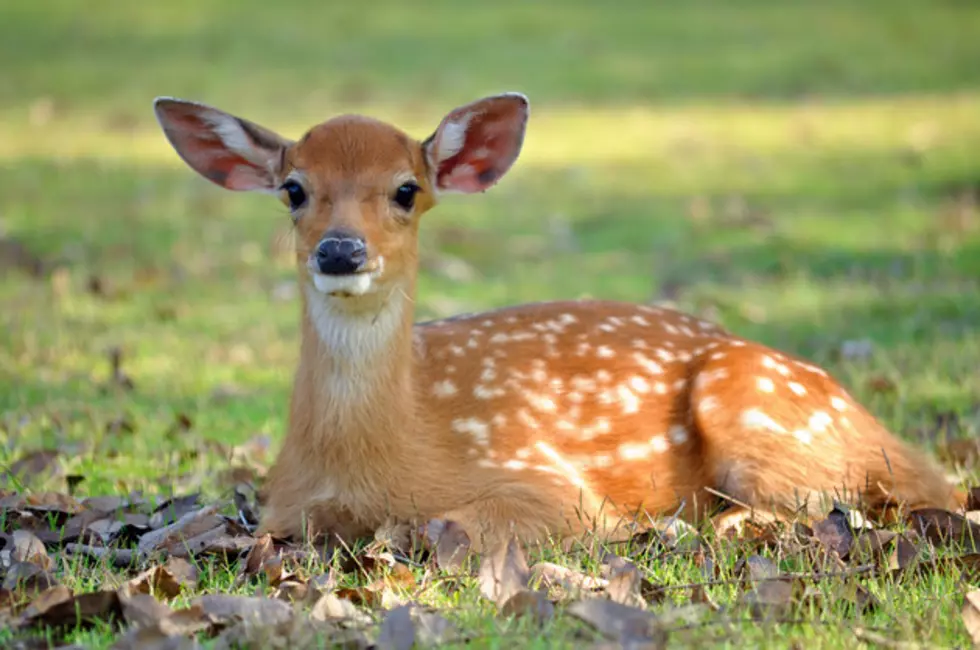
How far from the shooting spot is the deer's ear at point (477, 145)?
184 inches

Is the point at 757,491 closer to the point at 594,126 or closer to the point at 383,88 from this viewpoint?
the point at 594,126

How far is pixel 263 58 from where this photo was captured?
62.0ft

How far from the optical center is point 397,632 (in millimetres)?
3289

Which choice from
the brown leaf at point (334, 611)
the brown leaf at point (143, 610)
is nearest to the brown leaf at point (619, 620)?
the brown leaf at point (334, 611)

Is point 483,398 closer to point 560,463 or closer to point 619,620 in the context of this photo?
point 560,463

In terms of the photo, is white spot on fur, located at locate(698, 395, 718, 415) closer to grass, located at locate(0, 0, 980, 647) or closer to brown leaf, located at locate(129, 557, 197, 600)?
grass, located at locate(0, 0, 980, 647)

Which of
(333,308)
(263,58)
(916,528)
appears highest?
(263,58)

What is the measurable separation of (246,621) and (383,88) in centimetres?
1443

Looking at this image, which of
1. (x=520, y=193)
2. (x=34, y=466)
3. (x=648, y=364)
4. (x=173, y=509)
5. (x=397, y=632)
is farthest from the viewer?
(x=520, y=193)

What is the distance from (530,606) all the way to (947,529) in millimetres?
1478

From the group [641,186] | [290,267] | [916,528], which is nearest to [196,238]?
[290,267]

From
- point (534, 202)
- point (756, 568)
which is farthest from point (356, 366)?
point (534, 202)

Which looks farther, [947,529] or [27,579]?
[947,529]

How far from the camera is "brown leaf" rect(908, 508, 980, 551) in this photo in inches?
165
